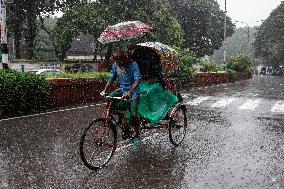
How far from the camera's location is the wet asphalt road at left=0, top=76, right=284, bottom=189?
18.2ft

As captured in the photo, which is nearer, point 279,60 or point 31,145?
point 31,145

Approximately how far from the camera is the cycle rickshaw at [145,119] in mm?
6309

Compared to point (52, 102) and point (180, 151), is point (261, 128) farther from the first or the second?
point (52, 102)

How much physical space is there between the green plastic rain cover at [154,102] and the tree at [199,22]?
48966 mm

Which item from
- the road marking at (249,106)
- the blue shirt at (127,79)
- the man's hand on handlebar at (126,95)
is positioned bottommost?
the road marking at (249,106)

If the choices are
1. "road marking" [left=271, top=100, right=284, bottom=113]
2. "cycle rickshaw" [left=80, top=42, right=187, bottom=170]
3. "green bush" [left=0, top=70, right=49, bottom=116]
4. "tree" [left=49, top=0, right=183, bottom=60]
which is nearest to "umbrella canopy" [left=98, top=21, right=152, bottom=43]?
"cycle rickshaw" [left=80, top=42, right=187, bottom=170]

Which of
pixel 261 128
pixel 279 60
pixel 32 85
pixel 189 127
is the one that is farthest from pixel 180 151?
pixel 279 60

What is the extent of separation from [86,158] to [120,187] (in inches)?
40.6

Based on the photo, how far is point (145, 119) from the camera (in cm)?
736

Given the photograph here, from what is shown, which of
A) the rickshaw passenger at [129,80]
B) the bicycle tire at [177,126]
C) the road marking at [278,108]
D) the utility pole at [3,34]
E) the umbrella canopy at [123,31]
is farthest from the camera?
the road marking at [278,108]

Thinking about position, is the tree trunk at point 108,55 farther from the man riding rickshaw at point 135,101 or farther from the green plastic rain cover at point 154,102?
the green plastic rain cover at point 154,102

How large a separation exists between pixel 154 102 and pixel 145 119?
431mm

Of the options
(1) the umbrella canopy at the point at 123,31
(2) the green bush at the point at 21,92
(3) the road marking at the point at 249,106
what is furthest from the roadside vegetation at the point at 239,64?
(1) the umbrella canopy at the point at 123,31

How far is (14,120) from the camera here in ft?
35.1
